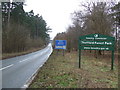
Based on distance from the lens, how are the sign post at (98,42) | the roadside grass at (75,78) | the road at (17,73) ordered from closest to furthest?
the roadside grass at (75,78), the road at (17,73), the sign post at (98,42)

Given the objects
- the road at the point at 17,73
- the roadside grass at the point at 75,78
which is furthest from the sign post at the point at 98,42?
the road at the point at 17,73

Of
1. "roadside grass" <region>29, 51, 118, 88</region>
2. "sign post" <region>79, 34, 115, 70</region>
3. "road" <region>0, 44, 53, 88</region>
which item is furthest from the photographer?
"sign post" <region>79, 34, 115, 70</region>

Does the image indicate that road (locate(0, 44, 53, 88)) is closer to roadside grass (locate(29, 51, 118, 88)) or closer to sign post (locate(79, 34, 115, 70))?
roadside grass (locate(29, 51, 118, 88))

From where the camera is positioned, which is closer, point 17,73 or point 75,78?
point 75,78

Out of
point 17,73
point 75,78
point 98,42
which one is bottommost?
point 17,73

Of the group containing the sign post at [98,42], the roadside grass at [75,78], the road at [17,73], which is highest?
the sign post at [98,42]

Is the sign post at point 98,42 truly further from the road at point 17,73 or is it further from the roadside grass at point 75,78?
the road at point 17,73

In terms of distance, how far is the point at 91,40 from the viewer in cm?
996

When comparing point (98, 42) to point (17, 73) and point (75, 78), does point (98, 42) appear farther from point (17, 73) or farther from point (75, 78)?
point (17, 73)

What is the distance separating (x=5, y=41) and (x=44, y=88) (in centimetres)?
2479

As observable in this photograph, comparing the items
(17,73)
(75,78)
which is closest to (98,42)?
(75,78)

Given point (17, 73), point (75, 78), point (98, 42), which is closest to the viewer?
point (75, 78)

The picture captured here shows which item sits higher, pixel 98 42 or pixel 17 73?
pixel 98 42

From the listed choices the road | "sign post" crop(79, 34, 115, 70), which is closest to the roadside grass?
the road
